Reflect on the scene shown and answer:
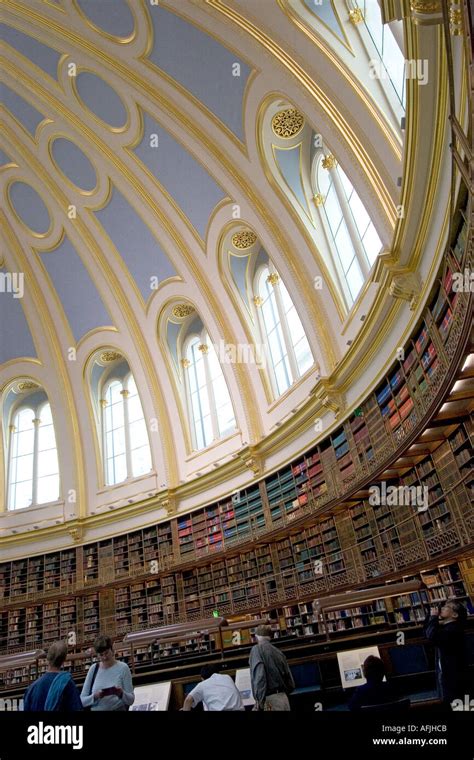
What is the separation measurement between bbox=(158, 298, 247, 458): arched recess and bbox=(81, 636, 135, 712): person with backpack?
31.4ft

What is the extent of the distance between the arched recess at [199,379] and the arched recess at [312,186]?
12.8 ft

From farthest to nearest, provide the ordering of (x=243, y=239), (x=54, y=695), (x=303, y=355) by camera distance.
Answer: (x=243, y=239) < (x=303, y=355) < (x=54, y=695)

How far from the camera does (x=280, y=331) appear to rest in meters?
13.0

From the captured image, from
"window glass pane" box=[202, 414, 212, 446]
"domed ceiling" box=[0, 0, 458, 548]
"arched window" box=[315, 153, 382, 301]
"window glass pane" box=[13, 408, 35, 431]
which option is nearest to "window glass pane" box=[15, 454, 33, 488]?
"domed ceiling" box=[0, 0, 458, 548]

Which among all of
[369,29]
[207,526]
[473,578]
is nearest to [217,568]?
[207,526]

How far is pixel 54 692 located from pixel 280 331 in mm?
10663

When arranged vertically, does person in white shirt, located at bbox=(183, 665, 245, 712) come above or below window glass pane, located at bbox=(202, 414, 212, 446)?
below

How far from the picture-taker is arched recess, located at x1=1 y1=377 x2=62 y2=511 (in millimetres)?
16562

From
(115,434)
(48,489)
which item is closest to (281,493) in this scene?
(115,434)

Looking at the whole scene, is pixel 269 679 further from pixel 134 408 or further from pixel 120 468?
pixel 134 408

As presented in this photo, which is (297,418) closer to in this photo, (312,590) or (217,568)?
(312,590)

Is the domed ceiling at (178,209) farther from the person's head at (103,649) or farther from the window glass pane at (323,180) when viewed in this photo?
the person's head at (103,649)

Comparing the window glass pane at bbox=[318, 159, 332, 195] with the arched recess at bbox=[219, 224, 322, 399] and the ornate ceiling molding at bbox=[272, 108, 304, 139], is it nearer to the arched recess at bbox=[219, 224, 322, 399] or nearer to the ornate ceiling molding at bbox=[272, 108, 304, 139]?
the ornate ceiling molding at bbox=[272, 108, 304, 139]

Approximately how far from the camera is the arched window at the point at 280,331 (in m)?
12.2
